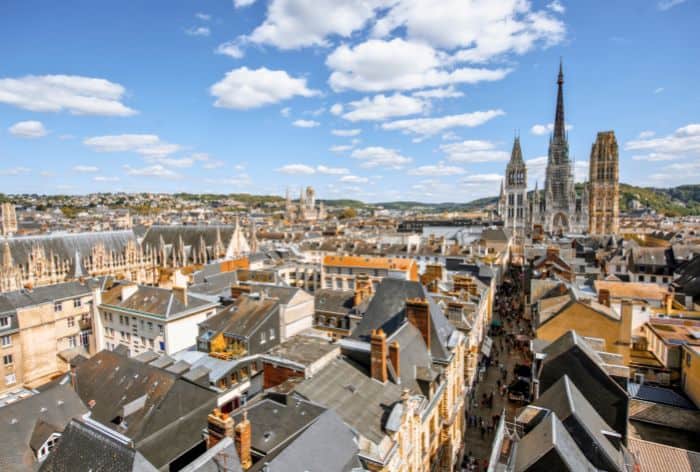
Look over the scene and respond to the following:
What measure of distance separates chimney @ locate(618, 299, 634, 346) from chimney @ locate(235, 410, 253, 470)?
24.3 meters

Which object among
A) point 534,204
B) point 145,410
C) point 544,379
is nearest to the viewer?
point 145,410

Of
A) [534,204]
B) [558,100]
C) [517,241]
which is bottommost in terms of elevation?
[517,241]

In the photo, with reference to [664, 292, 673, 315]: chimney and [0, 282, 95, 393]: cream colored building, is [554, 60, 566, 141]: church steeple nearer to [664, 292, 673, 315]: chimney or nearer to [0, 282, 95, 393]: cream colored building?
[664, 292, 673, 315]: chimney

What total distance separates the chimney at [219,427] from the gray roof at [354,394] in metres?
3.26

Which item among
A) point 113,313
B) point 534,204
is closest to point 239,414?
point 113,313

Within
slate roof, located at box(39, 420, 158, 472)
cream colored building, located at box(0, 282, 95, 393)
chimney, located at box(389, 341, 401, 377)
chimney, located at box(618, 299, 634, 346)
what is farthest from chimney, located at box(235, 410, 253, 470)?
cream colored building, located at box(0, 282, 95, 393)

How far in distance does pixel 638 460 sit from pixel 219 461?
16093 mm

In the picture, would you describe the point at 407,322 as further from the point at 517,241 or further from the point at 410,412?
the point at 517,241

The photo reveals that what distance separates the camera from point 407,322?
68.1ft

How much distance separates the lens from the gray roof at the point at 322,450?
412 inches

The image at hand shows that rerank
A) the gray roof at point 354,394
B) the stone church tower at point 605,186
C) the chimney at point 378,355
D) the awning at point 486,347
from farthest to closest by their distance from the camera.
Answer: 1. the stone church tower at point 605,186
2. the awning at point 486,347
3. the chimney at point 378,355
4. the gray roof at point 354,394

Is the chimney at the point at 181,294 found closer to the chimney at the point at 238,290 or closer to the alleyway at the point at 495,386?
the chimney at the point at 238,290

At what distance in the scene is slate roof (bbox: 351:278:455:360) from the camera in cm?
2112

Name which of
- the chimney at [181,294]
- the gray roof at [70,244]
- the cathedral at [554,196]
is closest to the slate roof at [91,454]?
the chimney at [181,294]
